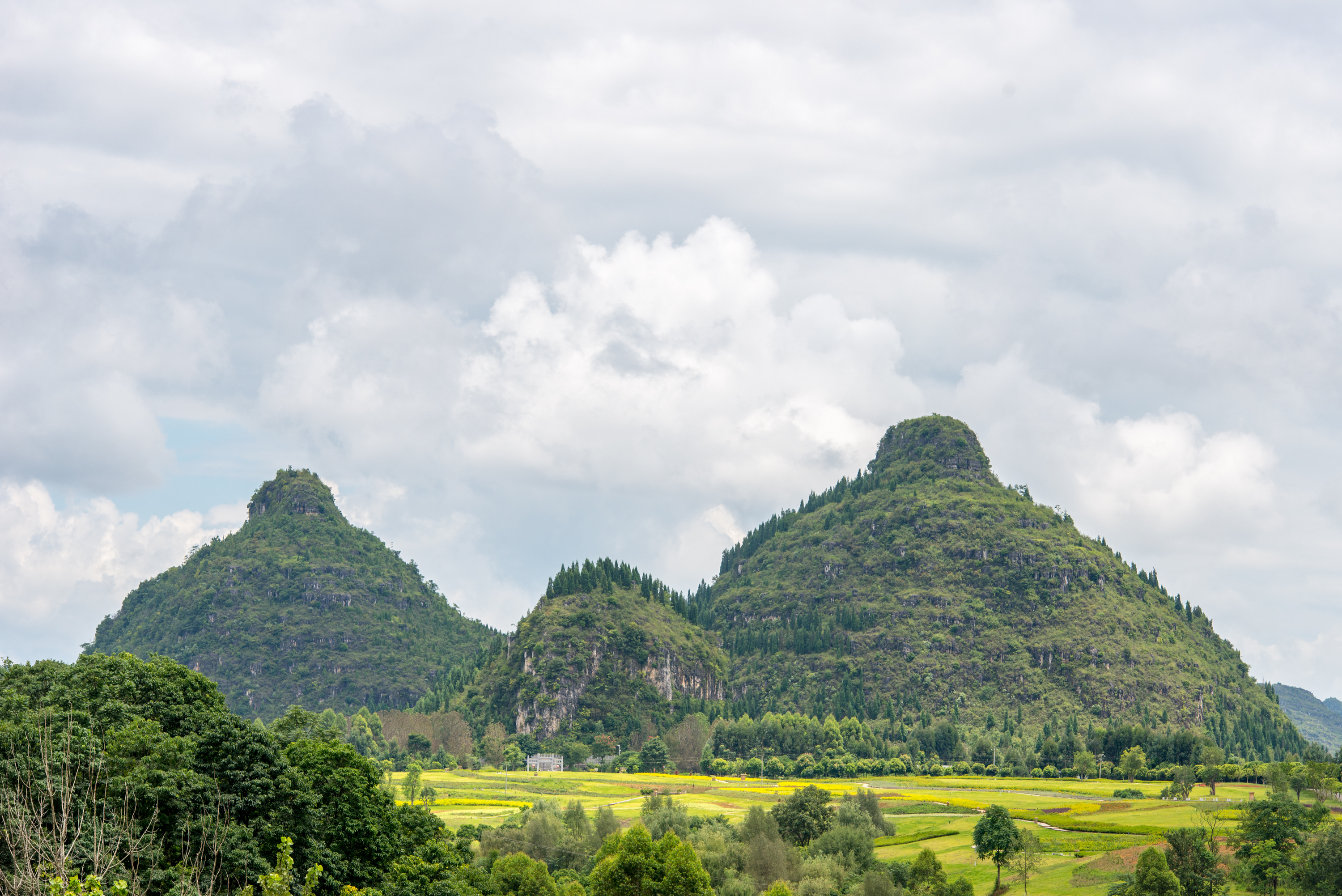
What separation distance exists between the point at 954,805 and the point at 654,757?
7770cm

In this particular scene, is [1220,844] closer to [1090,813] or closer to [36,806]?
[1090,813]

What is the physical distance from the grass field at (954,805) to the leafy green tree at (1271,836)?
8.18 metres

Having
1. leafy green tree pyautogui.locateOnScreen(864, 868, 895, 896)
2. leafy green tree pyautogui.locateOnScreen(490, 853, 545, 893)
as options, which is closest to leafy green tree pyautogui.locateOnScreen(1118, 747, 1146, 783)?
leafy green tree pyautogui.locateOnScreen(864, 868, 895, 896)

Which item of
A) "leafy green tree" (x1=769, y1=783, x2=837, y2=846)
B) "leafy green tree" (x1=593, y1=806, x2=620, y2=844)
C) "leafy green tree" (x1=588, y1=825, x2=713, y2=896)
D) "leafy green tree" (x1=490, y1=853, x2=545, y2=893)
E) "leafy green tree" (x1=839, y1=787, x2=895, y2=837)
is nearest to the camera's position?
"leafy green tree" (x1=588, y1=825, x2=713, y2=896)

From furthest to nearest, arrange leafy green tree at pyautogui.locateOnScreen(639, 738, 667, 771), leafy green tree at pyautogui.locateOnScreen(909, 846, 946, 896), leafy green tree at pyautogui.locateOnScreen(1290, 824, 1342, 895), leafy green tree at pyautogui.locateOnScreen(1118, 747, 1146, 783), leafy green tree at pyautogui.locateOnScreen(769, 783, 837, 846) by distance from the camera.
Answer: leafy green tree at pyautogui.locateOnScreen(639, 738, 667, 771) < leafy green tree at pyautogui.locateOnScreen(1118, 747, 1146, 783) < leafy green tree at pyautogui.locateOnScreen(769, 783, 837, 846) < leafy green tree at pyautogui.locateOnScreen(909, 846, 946, 896) < leafy green tree at pyautogui.locateOnScreen(1290, 824, 1342, 895)

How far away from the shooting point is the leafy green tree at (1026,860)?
89.8 meters

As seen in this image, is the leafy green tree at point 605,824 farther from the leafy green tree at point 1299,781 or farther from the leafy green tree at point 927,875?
the leafy green tree at point 1299,781

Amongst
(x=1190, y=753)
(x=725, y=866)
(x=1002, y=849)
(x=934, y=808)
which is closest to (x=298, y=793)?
(x=725, y=866)

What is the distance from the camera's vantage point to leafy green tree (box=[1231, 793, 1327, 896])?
8125 centimetres

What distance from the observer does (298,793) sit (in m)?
58.8

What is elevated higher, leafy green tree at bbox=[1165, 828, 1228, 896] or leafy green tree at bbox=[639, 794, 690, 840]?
leafy green tree at bbox=[639, 794, 690, 840]

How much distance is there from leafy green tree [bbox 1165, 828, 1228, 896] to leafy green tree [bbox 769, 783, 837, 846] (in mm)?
26995

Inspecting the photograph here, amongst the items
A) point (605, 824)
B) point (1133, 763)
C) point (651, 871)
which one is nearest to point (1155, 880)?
point (651, 871)

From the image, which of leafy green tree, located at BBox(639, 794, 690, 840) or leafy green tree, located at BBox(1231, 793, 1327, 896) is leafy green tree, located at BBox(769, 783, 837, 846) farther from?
leafy green tree, located at BBox(1231, 793, 1327, 896)
